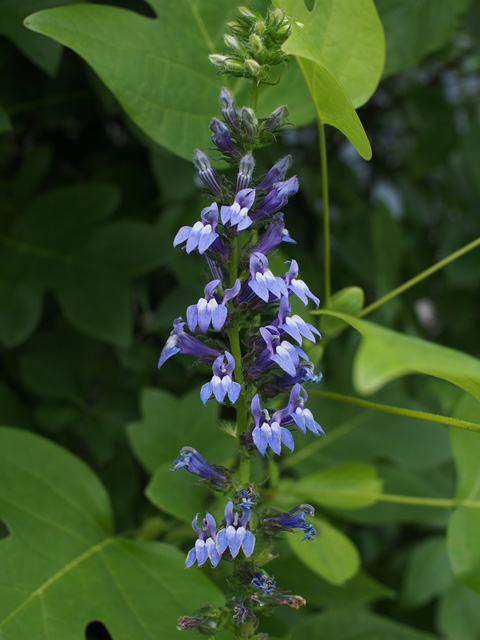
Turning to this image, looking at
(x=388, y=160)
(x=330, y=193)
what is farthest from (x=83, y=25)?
(x=388, y=160)

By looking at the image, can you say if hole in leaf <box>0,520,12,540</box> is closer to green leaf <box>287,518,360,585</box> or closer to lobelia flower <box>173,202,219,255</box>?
green leaf <box>287,518,360,585</box>

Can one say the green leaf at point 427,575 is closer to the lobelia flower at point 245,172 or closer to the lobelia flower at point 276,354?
the lobelia flower at point 276,354

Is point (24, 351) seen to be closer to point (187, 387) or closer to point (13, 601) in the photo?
point (187, 387)

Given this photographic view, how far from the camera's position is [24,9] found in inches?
70.6

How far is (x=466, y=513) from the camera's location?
5.73 feet

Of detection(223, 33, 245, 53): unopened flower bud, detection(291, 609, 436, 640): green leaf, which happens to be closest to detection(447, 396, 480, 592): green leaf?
detection(291, 609, 436, 640): green leaf

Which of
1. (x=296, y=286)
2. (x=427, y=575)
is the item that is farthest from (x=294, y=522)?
(x=427, y=575)

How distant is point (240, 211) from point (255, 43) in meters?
0.34

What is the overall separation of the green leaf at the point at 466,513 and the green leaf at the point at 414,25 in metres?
1.14

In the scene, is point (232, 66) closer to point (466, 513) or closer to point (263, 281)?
point (263, 281)

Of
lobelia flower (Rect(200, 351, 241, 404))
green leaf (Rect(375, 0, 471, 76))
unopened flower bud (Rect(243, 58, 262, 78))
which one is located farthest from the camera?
green leaf (Rect(375, 0, 471, 76))

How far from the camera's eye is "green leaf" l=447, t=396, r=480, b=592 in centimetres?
159

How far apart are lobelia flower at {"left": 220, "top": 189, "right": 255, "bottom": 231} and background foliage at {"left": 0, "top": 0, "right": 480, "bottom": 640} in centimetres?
31

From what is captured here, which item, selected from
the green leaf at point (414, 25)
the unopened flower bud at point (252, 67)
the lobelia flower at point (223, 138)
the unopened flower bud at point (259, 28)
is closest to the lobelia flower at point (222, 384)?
the lobelia flower at point (223, 138)
